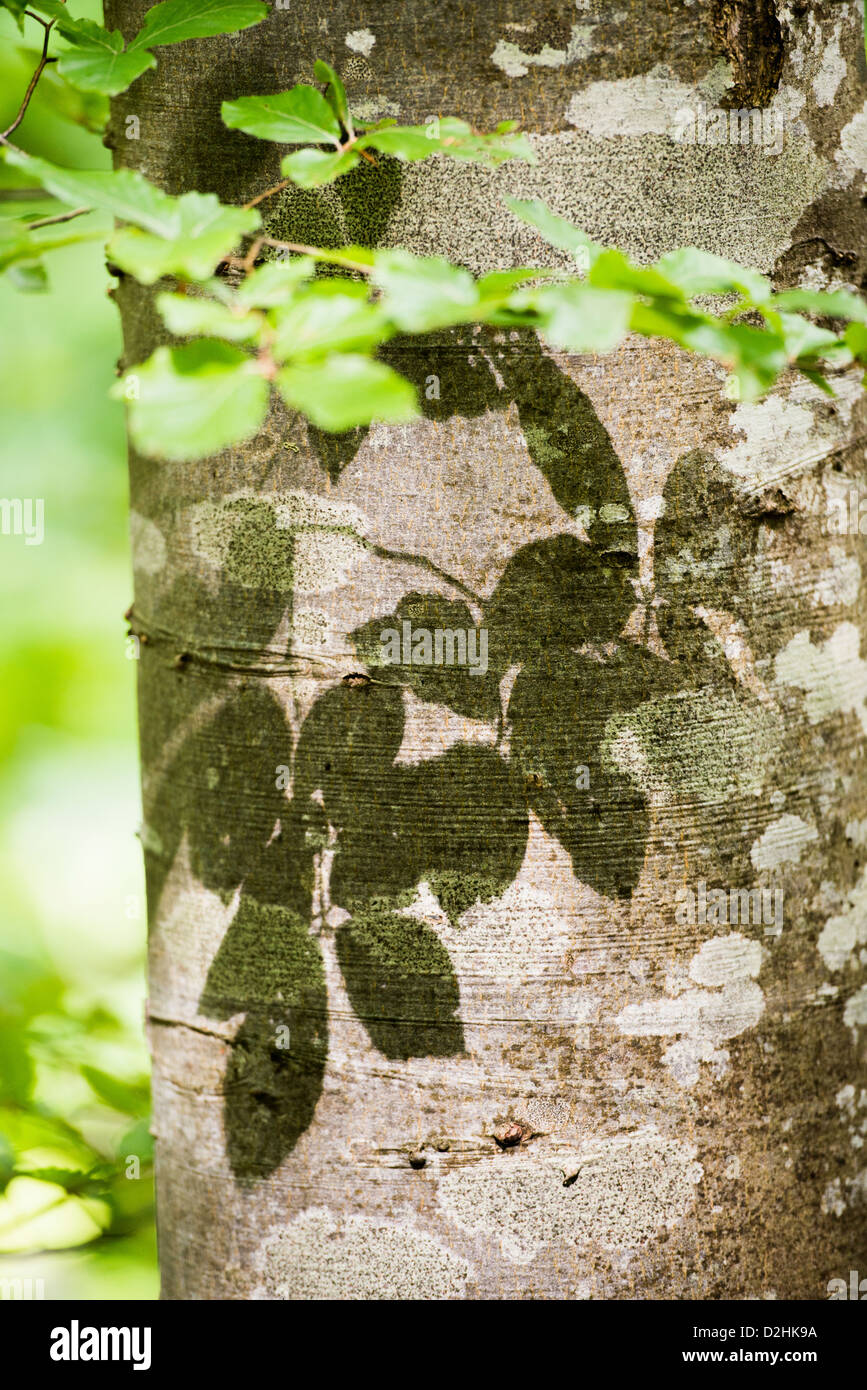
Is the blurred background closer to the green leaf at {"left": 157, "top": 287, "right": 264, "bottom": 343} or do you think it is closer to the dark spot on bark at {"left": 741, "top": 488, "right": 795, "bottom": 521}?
the dark spot on bark at {"left": 741, "top": 488, "right": 795, "bottom": 521}

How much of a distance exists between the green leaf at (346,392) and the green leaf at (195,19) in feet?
1.41

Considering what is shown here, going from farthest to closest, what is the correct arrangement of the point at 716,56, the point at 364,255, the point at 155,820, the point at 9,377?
the point at 9,377, the point at 155,820, the point at 716,56, the point at 364,255

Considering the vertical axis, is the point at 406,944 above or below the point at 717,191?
below

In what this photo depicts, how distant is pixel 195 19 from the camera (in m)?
0.80

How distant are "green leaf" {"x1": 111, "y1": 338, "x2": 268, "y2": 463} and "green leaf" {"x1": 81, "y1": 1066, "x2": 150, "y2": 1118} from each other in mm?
1293

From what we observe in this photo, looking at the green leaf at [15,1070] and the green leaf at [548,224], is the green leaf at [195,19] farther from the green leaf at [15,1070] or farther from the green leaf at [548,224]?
the green leaf at [15,1070]

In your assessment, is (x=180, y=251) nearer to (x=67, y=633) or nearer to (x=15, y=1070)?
(x=15, y=1070)

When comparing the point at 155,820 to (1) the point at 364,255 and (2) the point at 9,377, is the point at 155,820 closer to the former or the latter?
(1) the point at 364,255

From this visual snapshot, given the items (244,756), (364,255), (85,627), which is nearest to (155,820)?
(244,756)

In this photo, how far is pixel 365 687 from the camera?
892 millimetres

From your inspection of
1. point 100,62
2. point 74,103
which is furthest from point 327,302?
point 74,103

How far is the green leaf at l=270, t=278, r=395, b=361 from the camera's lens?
1.79 ft

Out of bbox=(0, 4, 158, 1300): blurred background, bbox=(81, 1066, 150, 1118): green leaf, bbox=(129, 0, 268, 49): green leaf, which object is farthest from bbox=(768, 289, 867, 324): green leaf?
bbox=(0, 4, 158, 1300): blurred background

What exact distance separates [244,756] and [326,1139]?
13.7 inches
